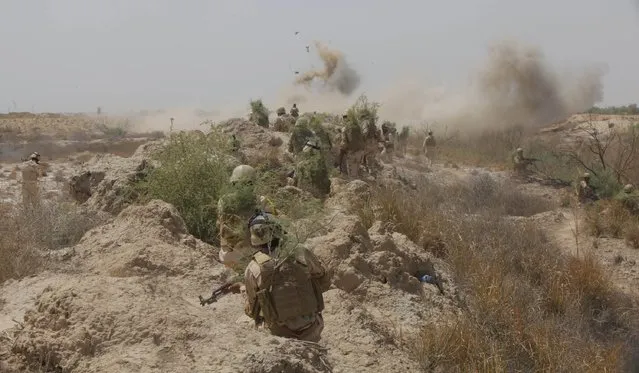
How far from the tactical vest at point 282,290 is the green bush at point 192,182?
4.11 metres

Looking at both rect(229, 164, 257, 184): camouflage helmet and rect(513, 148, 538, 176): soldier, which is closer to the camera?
rect(229, 164, 257, 184): camouflage helmet

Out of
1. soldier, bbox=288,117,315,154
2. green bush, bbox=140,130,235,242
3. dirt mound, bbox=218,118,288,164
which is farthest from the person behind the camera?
dirt mound, bbox=218,118,288,164

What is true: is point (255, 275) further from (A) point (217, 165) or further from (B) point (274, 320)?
(A) point (217, 165)

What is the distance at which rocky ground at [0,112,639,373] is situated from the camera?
3340mm

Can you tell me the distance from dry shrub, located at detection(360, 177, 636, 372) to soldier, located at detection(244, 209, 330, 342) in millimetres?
1096

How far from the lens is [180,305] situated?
4.04m

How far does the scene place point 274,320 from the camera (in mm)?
3719

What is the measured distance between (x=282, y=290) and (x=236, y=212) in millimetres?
1813

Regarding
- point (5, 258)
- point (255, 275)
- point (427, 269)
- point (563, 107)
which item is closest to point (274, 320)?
point (255, 275)

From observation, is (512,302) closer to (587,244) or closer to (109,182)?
(109,182)

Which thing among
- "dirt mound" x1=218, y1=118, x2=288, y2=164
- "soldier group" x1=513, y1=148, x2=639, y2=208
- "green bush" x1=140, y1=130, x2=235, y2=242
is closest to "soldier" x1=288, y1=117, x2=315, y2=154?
"dirt mound" x1=218, y1=118, x2=288, y2=164

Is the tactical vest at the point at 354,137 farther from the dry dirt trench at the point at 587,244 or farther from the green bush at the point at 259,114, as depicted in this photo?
the green bush at the point at 259,114

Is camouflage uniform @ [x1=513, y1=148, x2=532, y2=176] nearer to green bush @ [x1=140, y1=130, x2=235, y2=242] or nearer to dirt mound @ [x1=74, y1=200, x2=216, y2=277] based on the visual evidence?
green bush @ [x1=140, y1=130, x2=235, y2=242]

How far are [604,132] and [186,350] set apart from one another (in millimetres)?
30181
